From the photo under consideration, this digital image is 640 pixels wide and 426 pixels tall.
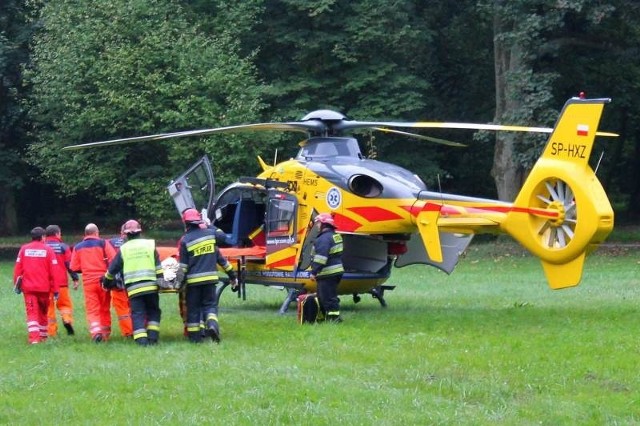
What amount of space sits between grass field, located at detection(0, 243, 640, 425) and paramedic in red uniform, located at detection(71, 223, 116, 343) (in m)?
0.33

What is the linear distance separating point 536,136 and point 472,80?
30.9 feet

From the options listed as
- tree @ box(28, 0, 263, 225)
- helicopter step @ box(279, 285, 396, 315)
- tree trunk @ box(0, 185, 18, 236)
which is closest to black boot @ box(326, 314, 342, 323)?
helicopter step @ box(279, 285, 396, 315)

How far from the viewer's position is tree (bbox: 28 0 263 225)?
120ft

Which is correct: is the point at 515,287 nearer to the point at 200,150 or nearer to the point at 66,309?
the point at 66,309

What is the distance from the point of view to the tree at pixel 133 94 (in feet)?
120

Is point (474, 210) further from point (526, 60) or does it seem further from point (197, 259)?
point (526, 60)

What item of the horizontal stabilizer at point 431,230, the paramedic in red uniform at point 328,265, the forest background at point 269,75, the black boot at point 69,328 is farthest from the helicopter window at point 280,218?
the forest background at point 269,75

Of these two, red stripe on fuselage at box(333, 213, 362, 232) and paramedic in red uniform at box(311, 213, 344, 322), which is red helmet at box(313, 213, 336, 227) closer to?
→ paramedic in red uniform at box(311, 213, 344, 322)

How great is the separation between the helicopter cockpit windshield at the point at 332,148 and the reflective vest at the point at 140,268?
16.1ft

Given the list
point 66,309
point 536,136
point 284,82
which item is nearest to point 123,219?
point 284,82

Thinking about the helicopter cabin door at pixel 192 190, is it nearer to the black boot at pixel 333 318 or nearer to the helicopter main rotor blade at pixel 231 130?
the helicopter main rotor blade at pixel 231 130

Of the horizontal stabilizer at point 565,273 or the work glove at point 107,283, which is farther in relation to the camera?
the horizontal stabilizer at point 565,273

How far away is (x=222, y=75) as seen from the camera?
37375mm

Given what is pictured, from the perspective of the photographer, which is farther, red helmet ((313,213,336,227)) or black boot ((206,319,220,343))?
red helmet ((313,213,336,227))
